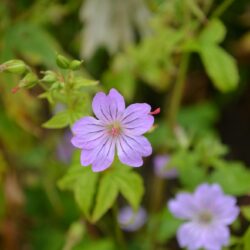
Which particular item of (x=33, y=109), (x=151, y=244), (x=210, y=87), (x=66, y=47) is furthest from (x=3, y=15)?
(x=210, y=87)

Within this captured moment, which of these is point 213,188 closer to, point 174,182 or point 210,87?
point 174,182

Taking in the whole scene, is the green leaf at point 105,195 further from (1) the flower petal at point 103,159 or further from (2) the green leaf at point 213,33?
(2) the green leaf at point 213,33

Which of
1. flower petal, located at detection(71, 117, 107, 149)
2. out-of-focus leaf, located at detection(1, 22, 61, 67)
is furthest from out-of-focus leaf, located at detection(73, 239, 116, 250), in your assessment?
flower petal, located at detection(71, 117, 107, 149)

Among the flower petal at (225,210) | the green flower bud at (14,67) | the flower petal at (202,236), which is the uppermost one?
the green flower bud at (14,67)

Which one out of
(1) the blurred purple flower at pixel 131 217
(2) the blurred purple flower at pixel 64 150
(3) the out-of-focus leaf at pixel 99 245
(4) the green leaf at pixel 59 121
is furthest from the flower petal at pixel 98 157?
(2) the blurred purple flower at pixel 64 150

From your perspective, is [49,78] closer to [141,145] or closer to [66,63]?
[66,63]

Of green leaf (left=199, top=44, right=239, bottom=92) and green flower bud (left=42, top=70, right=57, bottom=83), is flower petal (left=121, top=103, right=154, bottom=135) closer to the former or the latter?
green flower bud (left=42, top=70, right=57, bottom=83)
